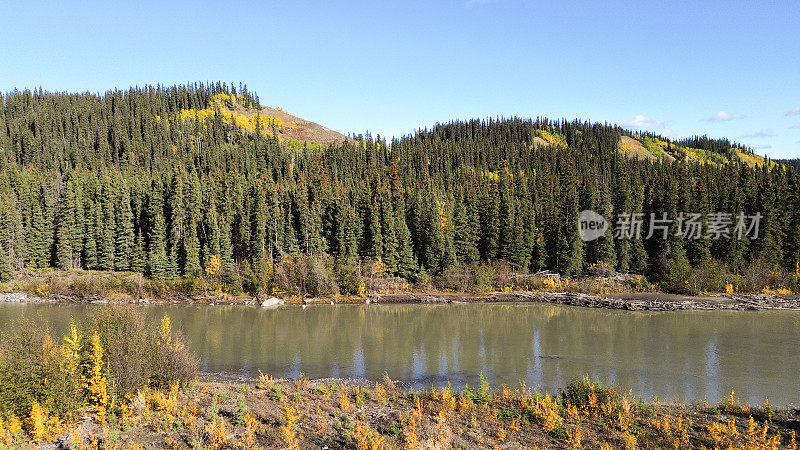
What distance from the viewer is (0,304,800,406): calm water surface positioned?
2798 centimetres

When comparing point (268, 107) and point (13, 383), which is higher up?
point (268, 107)

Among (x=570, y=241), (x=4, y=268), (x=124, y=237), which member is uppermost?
(x=124, y=237)

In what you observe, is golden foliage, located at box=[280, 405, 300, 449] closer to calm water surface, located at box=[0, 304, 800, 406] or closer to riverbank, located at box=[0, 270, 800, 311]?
calm water surface, located at box=[0, 304, 800, 406]

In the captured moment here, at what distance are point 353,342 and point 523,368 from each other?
1463cm

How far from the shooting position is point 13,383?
15.5 metres

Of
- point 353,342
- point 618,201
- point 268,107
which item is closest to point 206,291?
point 353,342

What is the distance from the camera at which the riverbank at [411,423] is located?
15.0 meters

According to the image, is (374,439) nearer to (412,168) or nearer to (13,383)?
(13,383)

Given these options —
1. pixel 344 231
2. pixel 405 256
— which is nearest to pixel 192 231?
pixel 344 231

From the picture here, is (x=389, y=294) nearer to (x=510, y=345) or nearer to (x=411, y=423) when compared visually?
(x=510, y=345)

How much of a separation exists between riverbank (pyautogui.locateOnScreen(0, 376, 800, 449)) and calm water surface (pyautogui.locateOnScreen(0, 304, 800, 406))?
4952mm

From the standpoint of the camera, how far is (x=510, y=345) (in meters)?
37.3

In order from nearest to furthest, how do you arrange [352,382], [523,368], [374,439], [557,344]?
1. [374,439]
2. [352,382]
3. [523,368]
4. [557,344]

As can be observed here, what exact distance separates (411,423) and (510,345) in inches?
876
